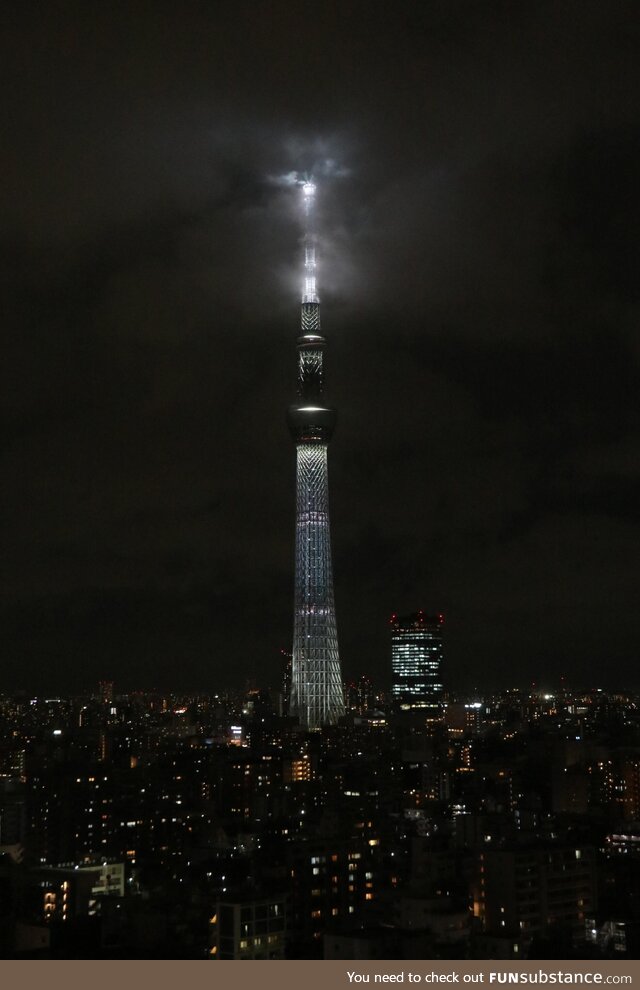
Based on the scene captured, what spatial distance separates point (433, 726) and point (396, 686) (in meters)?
11.3

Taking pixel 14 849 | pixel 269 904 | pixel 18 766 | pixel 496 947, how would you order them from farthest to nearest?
Answer: pixel 18 766 < pixel 14 849 < pixel 269 904 < pixel 496 947

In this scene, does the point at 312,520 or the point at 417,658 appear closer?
the point at 312,520

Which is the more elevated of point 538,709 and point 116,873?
point 538,709

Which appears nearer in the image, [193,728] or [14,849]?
[14,849]

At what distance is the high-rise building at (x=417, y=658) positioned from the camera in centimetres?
4234

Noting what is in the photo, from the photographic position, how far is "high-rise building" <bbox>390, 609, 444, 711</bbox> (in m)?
42.3

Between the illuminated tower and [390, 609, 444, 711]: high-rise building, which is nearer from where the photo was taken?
the illuminated tower

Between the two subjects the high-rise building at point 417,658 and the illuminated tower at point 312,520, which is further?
the high-rise building at point 417,658

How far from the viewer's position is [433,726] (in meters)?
31.7

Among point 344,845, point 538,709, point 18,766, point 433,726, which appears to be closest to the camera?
point 344,845

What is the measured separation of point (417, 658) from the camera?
42438 millimetres
